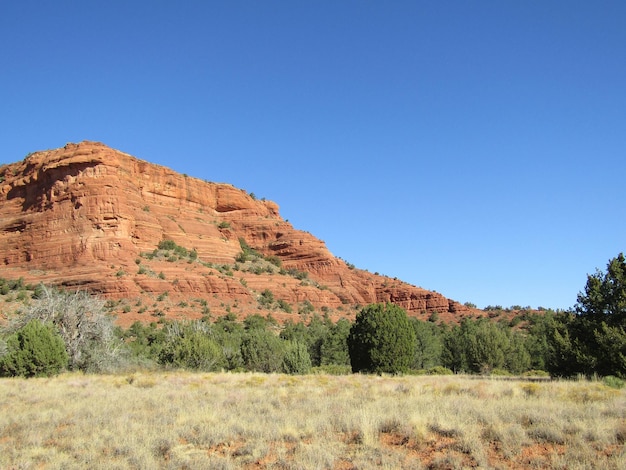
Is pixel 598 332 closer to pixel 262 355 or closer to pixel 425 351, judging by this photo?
pixel 262 355

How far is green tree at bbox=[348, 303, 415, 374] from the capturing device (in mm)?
27344

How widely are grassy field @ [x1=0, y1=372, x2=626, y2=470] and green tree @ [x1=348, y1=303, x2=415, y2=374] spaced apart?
13168mm

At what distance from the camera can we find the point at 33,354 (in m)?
23.6

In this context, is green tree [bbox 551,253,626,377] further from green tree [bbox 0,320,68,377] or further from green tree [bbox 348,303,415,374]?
green tree [bbox 0,320,68,377]

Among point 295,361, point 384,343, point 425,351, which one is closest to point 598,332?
point 384,343

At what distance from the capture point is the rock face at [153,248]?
188 feet

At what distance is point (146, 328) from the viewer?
47188mm

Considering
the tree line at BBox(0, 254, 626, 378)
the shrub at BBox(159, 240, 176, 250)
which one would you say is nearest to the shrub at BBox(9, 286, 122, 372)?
the tree line at BBox(0, 254, 626, 378)

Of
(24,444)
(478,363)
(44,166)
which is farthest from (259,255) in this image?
(24,444)

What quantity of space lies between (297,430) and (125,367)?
75.5 ft

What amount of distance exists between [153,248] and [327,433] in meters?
61.6

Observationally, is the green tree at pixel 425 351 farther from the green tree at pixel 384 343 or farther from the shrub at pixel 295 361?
the green tree at pixel 384 343

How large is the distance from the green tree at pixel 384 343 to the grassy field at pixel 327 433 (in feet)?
43.2

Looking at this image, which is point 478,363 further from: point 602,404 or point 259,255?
point 259,255
